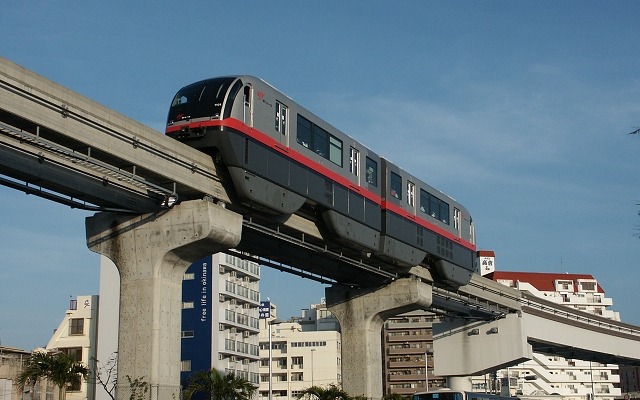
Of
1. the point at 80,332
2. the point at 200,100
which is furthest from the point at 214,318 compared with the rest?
the point at 200,100

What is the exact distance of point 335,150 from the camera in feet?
144

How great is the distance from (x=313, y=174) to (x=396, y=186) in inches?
419

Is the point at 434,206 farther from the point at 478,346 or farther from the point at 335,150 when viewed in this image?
the point at 478,346

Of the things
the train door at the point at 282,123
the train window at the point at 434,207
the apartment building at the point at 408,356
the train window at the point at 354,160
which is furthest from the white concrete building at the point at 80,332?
the apartment building at the point at 408,356

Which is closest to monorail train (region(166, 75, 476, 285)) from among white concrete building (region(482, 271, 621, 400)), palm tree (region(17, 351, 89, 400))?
palm tree (region(17, 351, 89, 400))

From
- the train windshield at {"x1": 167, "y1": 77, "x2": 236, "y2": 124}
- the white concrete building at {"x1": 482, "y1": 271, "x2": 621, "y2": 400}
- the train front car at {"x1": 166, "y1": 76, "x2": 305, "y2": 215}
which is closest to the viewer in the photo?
the train front car at {"x1": 166, "y1": 76, "x2": 305, "y2": 215}

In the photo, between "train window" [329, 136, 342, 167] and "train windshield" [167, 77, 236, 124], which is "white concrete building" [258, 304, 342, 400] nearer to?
"train window" [329, 136, 342, 167]

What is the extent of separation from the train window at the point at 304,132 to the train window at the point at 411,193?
12.7 meters

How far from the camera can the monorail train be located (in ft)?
116

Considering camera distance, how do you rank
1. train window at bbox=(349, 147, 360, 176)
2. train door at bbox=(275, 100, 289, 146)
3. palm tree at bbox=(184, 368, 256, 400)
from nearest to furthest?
train door at bbox=(275, 100, 289, 146) → train window at bbox=(349, 147, 360, 176) → palm tree at bbox=(184, 368, 256, 400)

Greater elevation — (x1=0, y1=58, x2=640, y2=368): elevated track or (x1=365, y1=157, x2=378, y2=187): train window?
(x1=365, y1=157, x2=378, y2=187): train window

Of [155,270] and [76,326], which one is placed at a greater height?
[76,326]

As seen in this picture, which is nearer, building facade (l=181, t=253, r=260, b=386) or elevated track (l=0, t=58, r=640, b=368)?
elevated track (l=0, t=58, r=640, b=368)

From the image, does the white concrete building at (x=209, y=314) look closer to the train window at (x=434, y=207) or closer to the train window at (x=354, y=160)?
the train window at (x=434, y=207)
